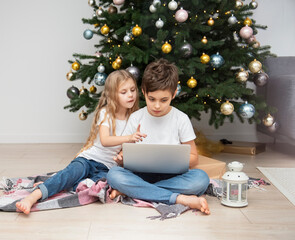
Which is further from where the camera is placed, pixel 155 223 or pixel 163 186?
pixel 163 186

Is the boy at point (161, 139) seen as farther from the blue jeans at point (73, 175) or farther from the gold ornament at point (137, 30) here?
the gold ornament at point (137, 30)

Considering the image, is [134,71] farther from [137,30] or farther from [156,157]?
[156,157]

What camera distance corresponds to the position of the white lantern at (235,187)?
1.49 metres

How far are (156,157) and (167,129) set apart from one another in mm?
182

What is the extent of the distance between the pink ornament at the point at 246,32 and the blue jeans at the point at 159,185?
997 mm

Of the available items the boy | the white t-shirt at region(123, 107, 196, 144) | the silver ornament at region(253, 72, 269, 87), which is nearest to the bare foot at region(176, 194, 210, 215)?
the boy

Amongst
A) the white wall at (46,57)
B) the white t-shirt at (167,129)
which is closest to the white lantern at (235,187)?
the white t-shirt at (167,129)

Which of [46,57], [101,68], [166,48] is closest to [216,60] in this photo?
[166,48]

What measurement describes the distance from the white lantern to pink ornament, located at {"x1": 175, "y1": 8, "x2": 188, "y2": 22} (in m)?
0.91

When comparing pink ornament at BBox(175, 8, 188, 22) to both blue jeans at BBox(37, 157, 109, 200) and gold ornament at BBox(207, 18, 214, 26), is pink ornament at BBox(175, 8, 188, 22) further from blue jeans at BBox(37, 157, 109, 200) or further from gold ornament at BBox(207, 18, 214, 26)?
blue jeans at BBox(37, 157, 109, 200)

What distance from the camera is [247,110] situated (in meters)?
2.21

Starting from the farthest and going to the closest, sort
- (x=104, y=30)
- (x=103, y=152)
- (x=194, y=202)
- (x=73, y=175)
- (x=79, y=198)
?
1. (x=104, y=30)
2. (x=103, y=152)
3. (x=73, y=175)
4. (x=79, y=198)
5. (x=194, y=202)

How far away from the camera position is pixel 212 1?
2.22m

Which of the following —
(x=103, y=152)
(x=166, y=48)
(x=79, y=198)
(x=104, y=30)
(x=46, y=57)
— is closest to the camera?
(x=79, y=198)
